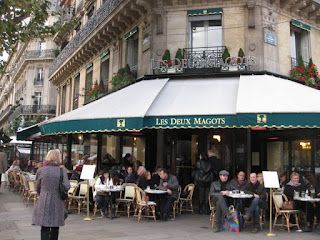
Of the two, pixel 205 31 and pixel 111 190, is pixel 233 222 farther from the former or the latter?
pixel 205 31

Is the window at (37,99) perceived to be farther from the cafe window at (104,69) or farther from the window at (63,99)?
the cafe window at (104,69)

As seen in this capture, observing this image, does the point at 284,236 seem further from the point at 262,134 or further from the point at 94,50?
the point at 94,50

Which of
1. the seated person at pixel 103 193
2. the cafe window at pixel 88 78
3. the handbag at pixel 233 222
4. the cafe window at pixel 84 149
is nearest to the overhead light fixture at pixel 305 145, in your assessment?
the handbag at pixel 233 222

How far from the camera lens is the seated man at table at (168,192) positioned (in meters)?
8.50

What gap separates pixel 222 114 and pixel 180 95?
1.71 meters

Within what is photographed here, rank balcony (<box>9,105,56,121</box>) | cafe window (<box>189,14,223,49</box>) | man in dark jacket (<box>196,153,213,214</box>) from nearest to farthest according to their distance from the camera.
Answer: man in dark jacket (<box>196,153,213,214</box>), cafe window (<box>189,14,223,49</box>), balcony (<box>9,105,56,121</box>)

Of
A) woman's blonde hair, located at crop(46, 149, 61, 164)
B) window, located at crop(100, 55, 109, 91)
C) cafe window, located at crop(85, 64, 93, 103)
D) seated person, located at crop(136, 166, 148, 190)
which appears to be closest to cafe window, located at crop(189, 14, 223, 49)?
seated person, located at crop(136, 166, 148, 190)

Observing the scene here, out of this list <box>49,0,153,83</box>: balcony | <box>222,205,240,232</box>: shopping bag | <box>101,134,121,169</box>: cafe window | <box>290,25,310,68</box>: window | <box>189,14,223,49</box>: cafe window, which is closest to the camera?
<box>222,205,240,232</box>: shopping bag

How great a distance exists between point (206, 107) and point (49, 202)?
4920mm

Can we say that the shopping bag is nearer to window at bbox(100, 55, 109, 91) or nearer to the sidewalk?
the sidewalk

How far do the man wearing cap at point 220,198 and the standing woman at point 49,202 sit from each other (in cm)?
358

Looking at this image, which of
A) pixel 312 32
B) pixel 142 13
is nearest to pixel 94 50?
pixel 142 13

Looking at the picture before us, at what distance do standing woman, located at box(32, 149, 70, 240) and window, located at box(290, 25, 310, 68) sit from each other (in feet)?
32.3

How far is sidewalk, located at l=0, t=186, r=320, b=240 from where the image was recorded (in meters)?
6.73
